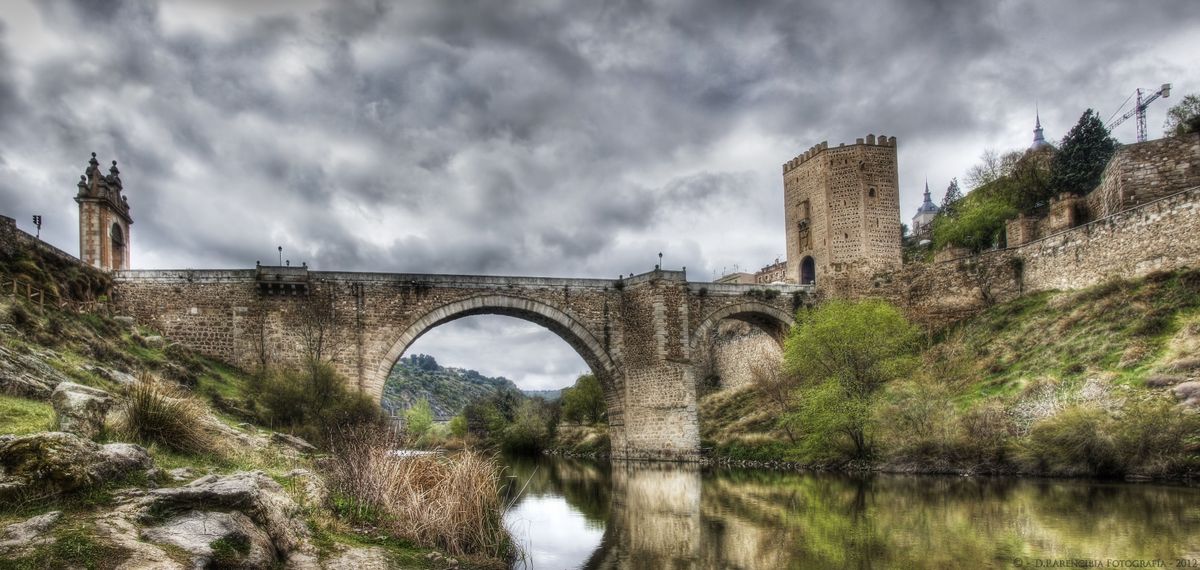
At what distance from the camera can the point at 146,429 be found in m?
7.93

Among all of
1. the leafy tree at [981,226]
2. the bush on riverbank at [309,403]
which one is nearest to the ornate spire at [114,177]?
the bush on riverbank at [309,403]

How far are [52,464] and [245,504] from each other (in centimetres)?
137

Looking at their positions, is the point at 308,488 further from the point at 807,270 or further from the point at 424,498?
the point at 807,270

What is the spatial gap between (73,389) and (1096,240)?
25.9 m

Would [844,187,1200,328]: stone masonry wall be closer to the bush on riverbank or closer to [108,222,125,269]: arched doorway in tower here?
the bush on riverbank

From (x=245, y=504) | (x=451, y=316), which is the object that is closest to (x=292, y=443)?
(x=245, y=504)

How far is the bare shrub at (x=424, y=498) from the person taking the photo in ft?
27.6

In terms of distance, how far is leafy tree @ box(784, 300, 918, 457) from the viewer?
20.1 meters

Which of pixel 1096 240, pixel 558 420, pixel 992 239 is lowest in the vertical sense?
pixel 558 420

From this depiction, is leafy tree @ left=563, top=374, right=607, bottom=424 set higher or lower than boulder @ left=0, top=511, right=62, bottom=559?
lower

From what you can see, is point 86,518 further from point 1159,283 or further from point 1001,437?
point 1159,283

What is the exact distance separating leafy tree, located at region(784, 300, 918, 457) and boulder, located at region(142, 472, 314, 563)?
15.4 m

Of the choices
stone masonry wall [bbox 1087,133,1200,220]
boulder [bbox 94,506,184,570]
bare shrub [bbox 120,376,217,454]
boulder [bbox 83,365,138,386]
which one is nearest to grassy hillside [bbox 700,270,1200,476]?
stone masonry wall [bbox 1087,133,1200,220]

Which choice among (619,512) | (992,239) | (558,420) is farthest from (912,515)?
(558,420)
